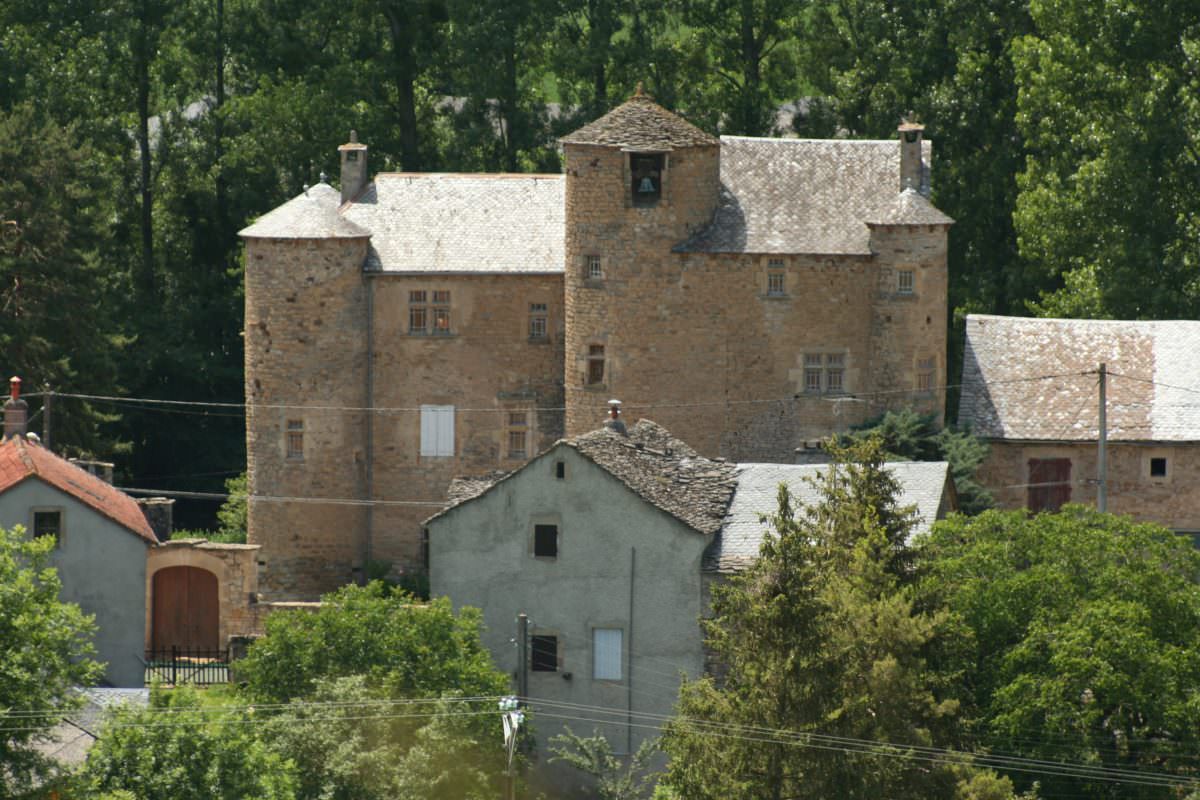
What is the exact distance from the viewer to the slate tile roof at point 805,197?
7969 cm

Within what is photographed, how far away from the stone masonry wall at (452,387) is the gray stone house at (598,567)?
1228 cm

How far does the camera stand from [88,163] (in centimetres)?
9238

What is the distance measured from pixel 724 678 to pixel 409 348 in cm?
1786

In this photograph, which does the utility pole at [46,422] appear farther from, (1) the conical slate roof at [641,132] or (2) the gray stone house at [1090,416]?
(2) the gray stone house at [1090,416]

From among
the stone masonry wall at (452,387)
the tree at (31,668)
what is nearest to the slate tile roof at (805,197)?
the stone masonry wall at (452,387)

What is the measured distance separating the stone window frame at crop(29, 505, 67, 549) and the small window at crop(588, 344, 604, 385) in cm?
1478

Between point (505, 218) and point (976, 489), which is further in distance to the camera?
point (505, 218)

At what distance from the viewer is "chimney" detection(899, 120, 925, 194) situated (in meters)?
80.4

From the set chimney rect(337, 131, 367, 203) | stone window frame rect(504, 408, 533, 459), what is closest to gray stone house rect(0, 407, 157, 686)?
stone window frame rect(504, 408, 533, 459)

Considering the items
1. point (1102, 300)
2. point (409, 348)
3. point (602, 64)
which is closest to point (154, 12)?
point (602, 64)

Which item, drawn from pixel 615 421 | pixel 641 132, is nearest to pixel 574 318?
pixel 641 132

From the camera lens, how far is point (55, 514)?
230 feet

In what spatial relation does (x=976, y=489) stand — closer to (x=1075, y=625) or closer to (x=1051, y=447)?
(x=1051, y=447)

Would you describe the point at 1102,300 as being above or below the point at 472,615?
above
